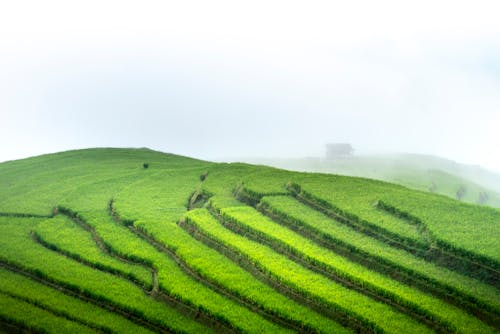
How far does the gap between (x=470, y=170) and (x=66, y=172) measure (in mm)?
94567

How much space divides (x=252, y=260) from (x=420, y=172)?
69.3 metres

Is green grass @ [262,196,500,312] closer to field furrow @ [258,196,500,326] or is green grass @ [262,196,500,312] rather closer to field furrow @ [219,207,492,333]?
field furrow @ [258,196,500,326]

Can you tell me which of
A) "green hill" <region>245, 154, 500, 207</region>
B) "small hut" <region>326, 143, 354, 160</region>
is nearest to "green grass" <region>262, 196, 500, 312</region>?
"green hill" <region>245, 154, 500, 207</region>

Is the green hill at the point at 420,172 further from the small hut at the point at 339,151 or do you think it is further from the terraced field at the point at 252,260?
the terraced field at the point at 252,260

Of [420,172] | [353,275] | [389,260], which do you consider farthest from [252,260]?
[420,172]

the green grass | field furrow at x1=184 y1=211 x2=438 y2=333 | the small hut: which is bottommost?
field furrow at x1=184 y1=211 x2=438 y2=333

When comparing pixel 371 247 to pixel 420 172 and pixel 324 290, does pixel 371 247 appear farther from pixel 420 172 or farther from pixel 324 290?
pixel 420 172

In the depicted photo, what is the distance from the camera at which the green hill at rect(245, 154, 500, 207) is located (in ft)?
240

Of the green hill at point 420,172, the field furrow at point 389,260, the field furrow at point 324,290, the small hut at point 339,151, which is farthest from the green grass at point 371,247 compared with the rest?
the small hut at point 339,151

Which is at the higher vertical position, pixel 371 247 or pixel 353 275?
pixel 371 247

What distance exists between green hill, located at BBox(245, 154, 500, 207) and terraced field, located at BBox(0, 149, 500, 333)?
41504 mm

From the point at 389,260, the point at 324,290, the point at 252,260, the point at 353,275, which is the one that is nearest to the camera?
the point at 324,290

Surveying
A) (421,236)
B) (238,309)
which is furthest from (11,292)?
(421,236)

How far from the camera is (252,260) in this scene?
76.6ft
